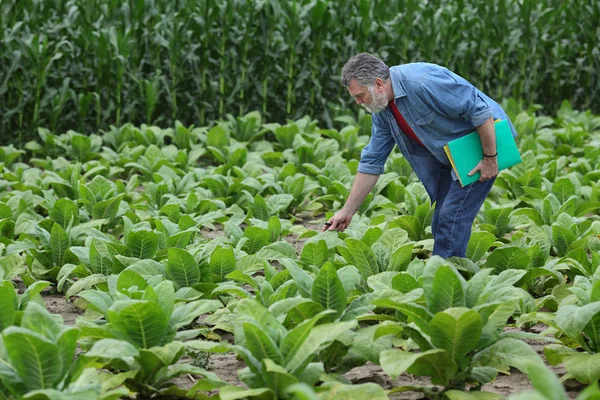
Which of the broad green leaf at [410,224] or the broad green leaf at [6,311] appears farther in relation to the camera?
the broad green leaf at [410,224]

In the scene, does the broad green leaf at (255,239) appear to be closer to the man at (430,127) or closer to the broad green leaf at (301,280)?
the man at (430,127)

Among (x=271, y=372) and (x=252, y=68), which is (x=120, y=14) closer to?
(x=252, y=68)

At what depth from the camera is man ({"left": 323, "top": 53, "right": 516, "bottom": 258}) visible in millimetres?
5133

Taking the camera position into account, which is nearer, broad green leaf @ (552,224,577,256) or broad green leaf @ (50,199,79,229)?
broad green leaf @ (552,224,577,256)

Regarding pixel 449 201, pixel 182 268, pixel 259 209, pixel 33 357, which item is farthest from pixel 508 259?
pixel 33 357

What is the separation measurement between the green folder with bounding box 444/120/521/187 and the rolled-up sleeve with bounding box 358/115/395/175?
1.81 feet

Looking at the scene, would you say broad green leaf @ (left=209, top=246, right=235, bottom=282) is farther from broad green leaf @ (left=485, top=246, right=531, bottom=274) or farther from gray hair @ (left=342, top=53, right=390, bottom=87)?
broad green leaf @ (left=485, top=246, right=531, bottom=274)

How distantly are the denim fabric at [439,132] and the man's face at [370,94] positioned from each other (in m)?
0.10

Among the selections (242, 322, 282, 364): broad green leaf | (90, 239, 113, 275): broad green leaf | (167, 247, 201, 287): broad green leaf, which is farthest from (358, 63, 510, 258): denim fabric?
(242, 322, 282, 364): broad green leaf

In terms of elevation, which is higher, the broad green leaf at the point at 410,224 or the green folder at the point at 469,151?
the green folder at the point at 469,151

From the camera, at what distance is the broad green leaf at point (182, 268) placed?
5.35 metres

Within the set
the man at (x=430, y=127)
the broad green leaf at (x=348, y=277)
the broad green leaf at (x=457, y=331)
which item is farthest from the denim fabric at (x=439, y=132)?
the broad green leaf at (x=457, y=331)

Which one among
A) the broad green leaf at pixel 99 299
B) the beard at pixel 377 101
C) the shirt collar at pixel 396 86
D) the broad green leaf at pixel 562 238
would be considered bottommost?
the broad green leaf at pixel 562 238

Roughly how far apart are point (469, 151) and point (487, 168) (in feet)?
0.51
